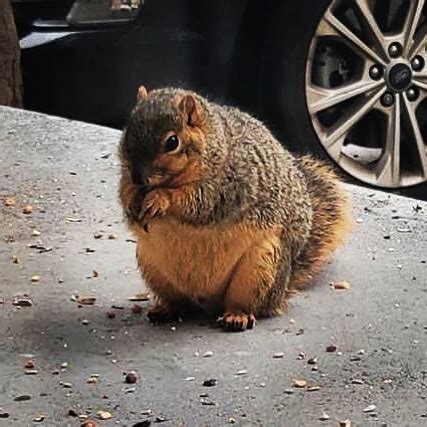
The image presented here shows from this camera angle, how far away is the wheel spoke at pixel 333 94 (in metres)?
5.71

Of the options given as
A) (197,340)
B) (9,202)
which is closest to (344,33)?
(9,202)

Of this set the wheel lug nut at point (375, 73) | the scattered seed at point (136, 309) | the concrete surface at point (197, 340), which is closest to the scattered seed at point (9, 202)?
the concrete surface at point (197, 340)

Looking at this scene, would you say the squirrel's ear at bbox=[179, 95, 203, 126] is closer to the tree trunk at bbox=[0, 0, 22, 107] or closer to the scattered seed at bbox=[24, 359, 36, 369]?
the scattered seed at bbox=[24, 359, 36, 369]

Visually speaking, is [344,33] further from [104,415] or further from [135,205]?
[104,415]

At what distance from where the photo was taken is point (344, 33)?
5.70m

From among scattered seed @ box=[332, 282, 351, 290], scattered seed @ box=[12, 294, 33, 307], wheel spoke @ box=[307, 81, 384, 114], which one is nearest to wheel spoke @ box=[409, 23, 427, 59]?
wheel spoke @ box=[307, 81, 384, 114]

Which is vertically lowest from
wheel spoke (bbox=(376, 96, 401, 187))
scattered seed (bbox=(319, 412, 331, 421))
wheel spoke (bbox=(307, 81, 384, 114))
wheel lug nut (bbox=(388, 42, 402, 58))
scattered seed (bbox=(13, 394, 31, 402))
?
wheel spoke (bbox=(376, 96, 401, 187))

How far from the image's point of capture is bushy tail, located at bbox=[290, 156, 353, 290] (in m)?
3.85

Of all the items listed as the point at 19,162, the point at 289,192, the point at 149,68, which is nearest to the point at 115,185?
the point at 19,162

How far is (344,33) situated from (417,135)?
0.58 metres

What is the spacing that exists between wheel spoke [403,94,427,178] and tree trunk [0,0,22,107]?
1759 mm

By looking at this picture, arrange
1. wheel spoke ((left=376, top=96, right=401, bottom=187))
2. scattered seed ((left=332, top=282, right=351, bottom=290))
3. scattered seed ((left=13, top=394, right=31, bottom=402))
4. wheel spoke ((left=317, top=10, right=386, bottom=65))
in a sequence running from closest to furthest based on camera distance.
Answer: scattered seed ((left=13, top=394, right=31, bottom=402))
scattered seed ((left=332, top=282, right=351, bottom=290))
wheel spoke ((left=317, top=10, right=386, bottom=65))
wheel spoke ((left=376, top=96, right=401, bottom=187))

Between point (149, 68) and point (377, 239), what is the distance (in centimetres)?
177

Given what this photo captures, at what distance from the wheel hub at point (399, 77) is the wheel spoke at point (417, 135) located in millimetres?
48
